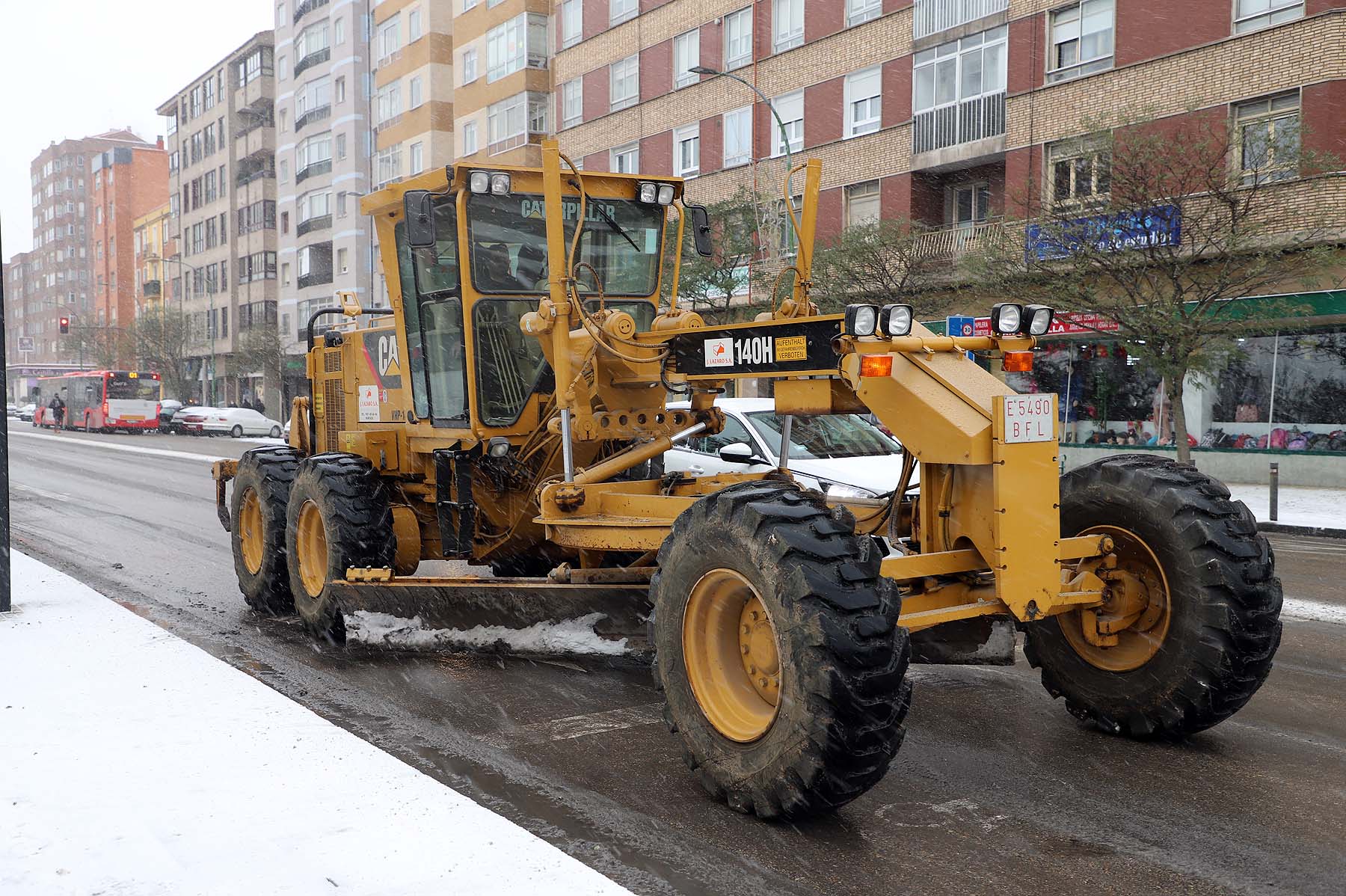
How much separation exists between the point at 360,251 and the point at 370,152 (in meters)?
4.92

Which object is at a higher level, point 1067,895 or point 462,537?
point 462,537

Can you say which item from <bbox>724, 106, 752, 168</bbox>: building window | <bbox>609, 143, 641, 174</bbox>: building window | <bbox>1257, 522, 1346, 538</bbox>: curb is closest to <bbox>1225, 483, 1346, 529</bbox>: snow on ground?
<bbox>1257, 522, 1346, 538</bbox>: curb

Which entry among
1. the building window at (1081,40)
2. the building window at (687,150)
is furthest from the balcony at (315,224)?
the building window at (1081,40)

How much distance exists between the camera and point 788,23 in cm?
3312

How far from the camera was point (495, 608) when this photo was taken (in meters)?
6.57

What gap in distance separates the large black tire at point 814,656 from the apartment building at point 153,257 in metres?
90.3

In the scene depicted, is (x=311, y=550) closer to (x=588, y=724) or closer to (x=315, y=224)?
(x=588, y=724)

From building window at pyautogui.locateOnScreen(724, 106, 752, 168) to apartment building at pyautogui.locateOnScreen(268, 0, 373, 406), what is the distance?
86.3ft

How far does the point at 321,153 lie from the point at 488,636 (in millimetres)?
59451

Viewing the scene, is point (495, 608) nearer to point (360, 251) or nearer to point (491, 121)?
point (491, 121)

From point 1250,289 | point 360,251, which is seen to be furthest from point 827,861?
point 360,251

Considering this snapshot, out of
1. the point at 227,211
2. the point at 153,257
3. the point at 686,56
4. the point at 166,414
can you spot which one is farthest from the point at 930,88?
the point at 153,257

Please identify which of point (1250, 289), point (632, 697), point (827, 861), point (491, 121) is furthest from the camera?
point (491, 121)

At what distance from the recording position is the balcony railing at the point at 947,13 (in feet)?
89.3
